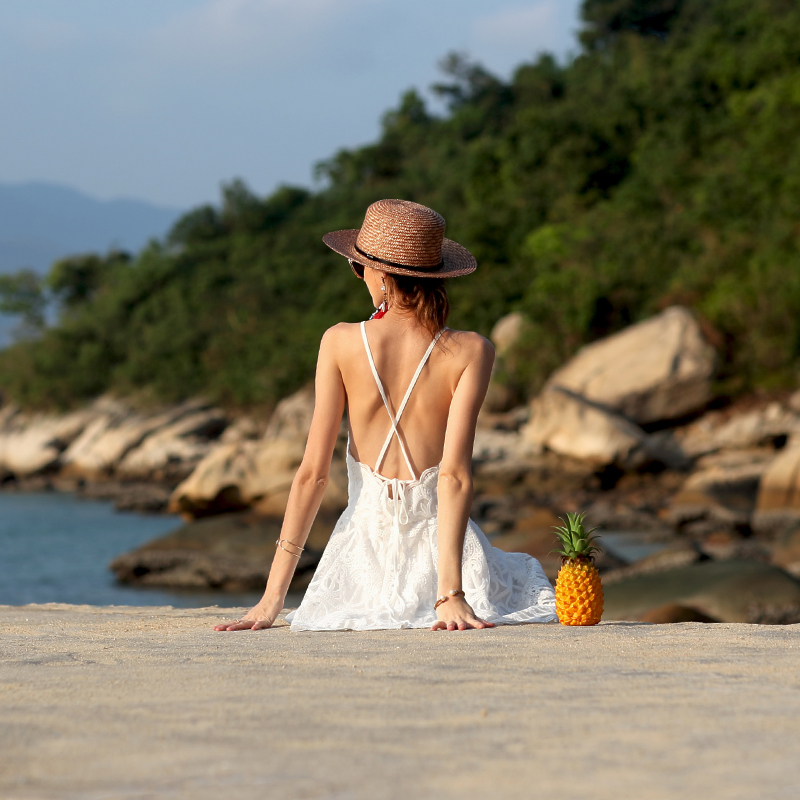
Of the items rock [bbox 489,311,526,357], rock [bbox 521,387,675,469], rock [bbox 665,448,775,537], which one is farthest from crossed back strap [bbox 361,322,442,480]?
rock [bbox 489,311,526,357]

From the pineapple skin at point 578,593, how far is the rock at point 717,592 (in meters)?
4.86

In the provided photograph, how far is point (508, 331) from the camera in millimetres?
31312

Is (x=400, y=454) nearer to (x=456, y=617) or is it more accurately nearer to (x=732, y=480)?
(x=456, y=617)

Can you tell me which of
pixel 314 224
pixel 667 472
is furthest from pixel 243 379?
pixel 667 472

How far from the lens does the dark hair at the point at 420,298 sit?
414 cm

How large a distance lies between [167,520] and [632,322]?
13.8 m

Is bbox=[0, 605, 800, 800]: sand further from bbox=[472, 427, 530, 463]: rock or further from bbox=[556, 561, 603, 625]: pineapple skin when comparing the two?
bbox=[472, 427, 530, 463]: rock

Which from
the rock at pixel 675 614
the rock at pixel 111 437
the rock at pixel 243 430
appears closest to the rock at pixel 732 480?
the rock at pixel 675 614

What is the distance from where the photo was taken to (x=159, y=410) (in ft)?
144

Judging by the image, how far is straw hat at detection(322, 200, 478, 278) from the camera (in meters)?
4.10

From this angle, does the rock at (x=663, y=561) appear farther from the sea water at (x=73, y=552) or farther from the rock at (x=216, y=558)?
the sea water at (x=73, y=552)

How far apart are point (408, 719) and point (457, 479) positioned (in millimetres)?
1732

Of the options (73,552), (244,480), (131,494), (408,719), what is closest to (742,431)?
A: (244,480)

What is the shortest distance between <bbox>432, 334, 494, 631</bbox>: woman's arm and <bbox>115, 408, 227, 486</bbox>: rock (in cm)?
2950
